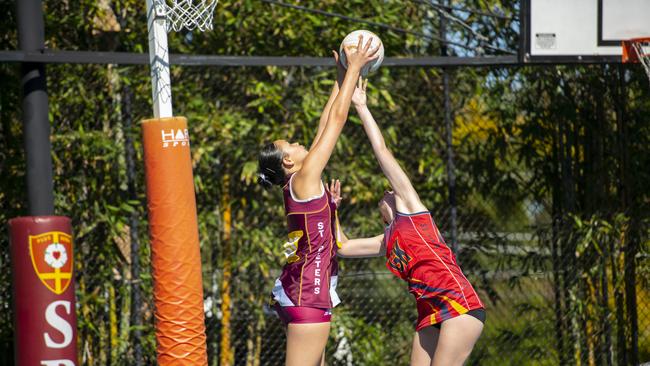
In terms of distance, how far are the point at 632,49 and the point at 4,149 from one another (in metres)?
4.99

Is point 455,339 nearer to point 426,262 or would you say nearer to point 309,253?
point 426,262

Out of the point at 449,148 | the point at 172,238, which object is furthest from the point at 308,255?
the point at 449,148

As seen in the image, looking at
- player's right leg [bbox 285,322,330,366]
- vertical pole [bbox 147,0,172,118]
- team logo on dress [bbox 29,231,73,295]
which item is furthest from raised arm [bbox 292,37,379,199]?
team logo on dress [bbox 29,231,73,295]

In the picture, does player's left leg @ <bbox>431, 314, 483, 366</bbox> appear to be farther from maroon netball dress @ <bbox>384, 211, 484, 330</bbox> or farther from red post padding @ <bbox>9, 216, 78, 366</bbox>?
red post padding @ <bbox>9, 216, 78, 366</bbox>

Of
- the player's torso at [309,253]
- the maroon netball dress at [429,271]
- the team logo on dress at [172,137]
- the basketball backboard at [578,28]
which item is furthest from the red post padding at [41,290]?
the basketball backboard at [578,28]

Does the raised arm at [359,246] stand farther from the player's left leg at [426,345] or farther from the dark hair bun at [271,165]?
the player's left leg at [426,345]

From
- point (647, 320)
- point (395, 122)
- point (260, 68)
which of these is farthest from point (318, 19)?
point (647, 320)

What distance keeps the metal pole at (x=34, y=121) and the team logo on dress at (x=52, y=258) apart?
1159mm

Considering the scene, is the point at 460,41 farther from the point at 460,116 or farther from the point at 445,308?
the point at 445,308

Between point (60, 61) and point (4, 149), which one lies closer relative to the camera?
point (60, 61)

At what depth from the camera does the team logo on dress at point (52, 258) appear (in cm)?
456

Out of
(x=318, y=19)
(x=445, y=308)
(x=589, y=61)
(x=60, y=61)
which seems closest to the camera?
(x=445, y=308)

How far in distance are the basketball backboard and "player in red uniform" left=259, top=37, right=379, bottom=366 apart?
238cm

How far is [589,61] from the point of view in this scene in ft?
21.8
